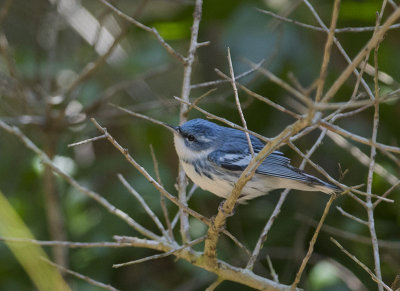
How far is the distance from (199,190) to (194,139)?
0.91 m

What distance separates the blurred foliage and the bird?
45 cm

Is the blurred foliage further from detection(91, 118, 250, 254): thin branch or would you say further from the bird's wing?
detection(91, 118, 250, 254): thin branch

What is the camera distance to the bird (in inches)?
101

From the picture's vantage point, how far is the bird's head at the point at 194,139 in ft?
8.89

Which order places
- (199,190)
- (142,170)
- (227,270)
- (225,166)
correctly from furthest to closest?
1. (199,190)
2. (225,166)
3. (227,270)
4. (142,170)

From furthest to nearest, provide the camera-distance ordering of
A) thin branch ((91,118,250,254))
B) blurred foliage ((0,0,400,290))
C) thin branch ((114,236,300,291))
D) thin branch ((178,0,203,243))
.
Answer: blurred foliage ((0,0,400,290)) → thin branch ((178,0,203,243)) → thin branch ((114,236,300,291)) → thin branch ((91,118,250,254))

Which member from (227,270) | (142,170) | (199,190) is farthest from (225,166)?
(199,190)

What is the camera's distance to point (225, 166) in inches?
104

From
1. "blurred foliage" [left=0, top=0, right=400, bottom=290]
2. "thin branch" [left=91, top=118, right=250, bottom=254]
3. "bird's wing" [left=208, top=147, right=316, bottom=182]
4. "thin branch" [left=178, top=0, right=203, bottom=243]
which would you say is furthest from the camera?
"blurred foliage" [left=0, top=0, right=400, bottom=290]

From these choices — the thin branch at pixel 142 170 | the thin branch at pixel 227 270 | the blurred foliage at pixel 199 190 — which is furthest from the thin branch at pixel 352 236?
the thin branch at pixel 142 170

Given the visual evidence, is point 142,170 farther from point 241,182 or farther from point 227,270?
point 227,270

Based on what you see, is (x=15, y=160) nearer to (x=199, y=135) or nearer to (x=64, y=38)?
(x=64, y=38)

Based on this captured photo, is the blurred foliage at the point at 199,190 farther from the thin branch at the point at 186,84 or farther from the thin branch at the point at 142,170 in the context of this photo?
the thin branch at the point at 142,170

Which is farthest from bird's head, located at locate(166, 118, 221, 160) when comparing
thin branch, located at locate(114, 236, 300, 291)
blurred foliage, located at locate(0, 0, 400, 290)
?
thin branch, located at locate(114, 236, 300, 291)
